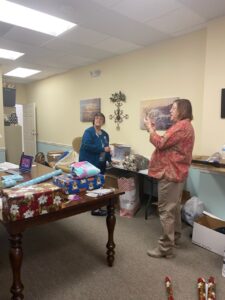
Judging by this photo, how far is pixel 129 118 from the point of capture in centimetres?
426

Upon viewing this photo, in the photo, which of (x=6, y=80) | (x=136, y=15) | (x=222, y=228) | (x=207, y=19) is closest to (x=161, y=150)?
(x=222, y=228)

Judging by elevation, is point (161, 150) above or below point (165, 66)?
below

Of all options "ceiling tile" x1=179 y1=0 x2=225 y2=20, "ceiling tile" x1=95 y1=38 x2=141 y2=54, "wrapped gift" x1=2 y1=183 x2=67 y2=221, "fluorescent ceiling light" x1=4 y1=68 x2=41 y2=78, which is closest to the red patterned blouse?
"wrapped gift" x1=2 y1=183 x2=67 y2=221

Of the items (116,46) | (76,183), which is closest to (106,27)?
(116,46)

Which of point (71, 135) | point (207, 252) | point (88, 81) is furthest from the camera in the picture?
point (71, 135)

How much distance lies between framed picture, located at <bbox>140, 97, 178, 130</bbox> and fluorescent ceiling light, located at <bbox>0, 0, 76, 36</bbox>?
165cm

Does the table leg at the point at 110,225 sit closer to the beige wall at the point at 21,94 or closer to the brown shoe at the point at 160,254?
the brown shoe at the point at 160,254

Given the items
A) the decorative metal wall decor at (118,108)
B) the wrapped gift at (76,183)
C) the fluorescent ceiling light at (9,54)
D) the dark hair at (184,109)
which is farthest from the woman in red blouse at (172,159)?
the fluorescent ceiling light at (9,54)

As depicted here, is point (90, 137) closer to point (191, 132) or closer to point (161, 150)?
point (161, 150)

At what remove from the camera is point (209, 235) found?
244 centimetres

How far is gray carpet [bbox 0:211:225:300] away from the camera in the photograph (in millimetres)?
1856

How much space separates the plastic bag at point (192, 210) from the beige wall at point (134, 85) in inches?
31.3

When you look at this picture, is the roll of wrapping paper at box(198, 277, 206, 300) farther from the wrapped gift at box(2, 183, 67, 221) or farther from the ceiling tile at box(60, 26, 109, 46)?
the ceiling tile at box(60, 26, 109, 46)

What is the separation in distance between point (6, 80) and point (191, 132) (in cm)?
608
